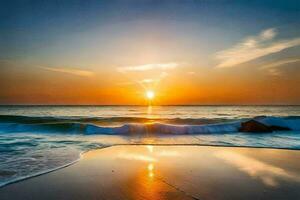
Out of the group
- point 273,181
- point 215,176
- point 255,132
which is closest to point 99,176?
point 215,176

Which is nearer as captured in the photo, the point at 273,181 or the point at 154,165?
the point at 273,181

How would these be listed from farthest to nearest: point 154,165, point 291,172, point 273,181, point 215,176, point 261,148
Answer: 1. point 261,148
2. point 154,165
3. point 291,172
4. point 215,176
5. point 273,181

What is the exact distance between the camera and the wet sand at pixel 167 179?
4148 millimetres

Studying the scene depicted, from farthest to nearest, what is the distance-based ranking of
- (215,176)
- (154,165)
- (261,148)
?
1. (261,148)
2. (154,165)
3. (215,176)

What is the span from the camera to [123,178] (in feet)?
Result: 17.0

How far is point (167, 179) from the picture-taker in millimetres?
5004

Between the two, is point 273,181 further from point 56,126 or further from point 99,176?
point 56,126

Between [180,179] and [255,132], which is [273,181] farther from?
[255,132]

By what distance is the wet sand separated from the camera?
4.15 meters

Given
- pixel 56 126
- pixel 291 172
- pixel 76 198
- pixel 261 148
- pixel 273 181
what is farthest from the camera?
pixel 56 126

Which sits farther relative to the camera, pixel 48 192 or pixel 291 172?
pixel 291 172

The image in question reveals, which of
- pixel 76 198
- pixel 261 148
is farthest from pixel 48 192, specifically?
pixel 261 148

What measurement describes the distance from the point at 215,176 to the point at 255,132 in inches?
457

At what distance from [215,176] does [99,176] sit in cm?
245
